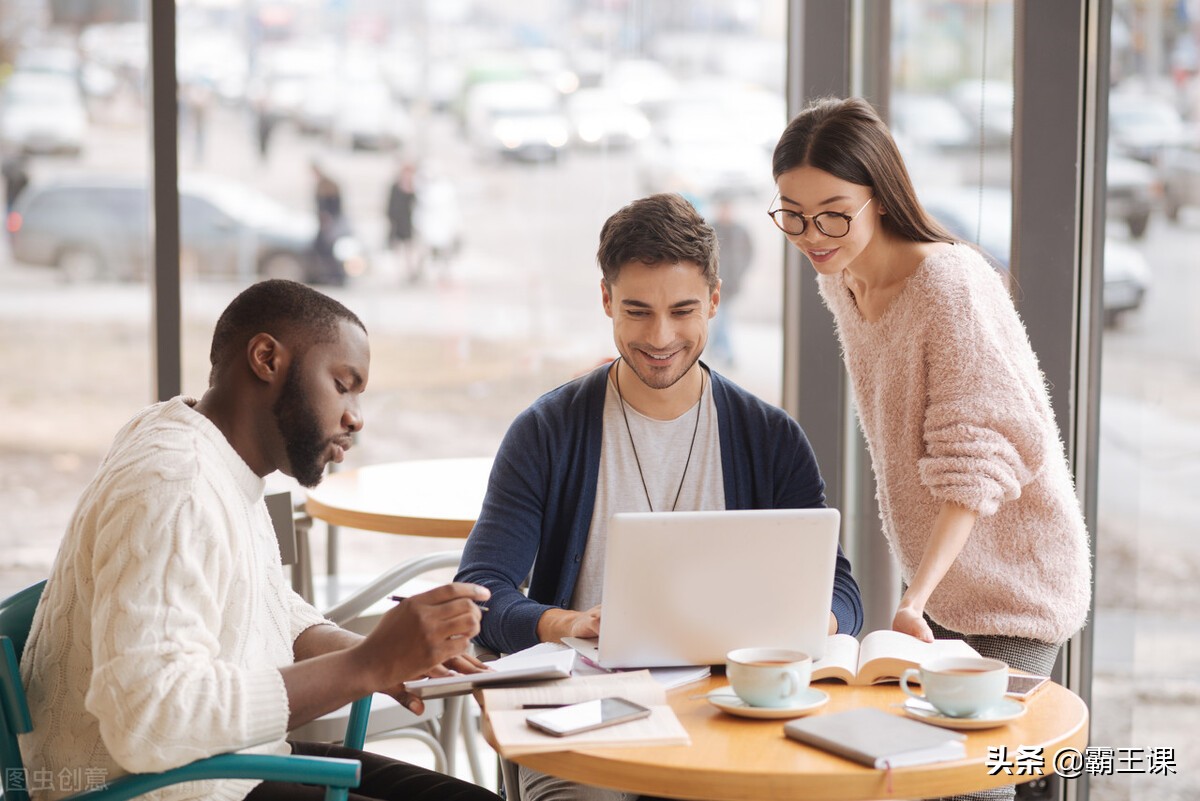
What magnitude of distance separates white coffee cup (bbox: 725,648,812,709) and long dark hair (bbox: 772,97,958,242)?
0.86 m

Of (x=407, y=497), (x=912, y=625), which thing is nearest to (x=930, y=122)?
(x=407, y=497)

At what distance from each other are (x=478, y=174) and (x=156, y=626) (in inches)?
100

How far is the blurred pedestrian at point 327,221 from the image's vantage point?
3773mm

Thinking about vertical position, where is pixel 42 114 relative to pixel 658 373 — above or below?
above

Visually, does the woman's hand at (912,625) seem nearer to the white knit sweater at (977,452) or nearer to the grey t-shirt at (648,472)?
the white knit sweater at (977,452)

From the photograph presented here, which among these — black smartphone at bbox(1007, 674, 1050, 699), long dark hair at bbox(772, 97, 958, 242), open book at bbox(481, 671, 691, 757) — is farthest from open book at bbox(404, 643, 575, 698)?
long dark hair at bbox(772, 97, 958, 242)

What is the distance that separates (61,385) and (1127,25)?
3.09m

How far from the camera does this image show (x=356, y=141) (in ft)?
12.4

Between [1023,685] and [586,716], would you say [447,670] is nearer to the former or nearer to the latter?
[586,716]

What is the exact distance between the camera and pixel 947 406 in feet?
6.40

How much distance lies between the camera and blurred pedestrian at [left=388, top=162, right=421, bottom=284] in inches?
149

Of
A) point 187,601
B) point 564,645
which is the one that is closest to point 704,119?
point 564,645

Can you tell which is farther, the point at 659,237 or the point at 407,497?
the point at 407,497

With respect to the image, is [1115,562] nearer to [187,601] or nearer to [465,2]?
[187,601]
